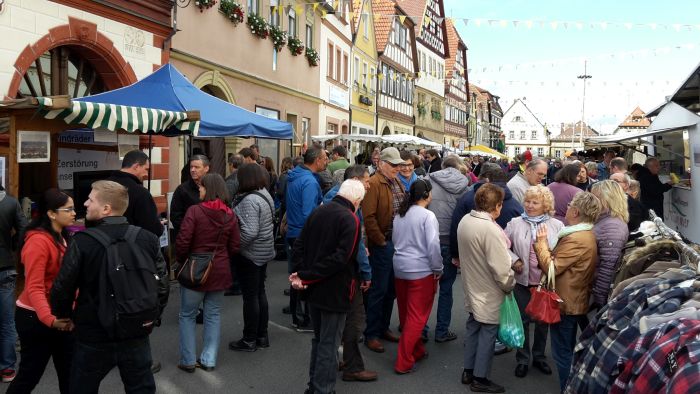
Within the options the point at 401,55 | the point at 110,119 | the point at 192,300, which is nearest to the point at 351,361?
the point at 192,300

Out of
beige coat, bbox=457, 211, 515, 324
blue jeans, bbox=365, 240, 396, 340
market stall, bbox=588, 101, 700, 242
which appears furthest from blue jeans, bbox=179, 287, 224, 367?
market stall, bbox=588, 101, 700, 242

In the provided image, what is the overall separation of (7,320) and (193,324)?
4.73 feet

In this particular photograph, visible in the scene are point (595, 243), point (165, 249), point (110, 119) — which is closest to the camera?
point (595, 243)

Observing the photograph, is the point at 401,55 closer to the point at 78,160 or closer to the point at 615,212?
the point at 78,160

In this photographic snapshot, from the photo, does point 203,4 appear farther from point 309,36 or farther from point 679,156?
point 679,156

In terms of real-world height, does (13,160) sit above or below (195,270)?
above

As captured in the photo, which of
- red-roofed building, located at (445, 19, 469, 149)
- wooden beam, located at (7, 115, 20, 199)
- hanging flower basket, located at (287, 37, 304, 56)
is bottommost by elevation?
wooden beam, located at (7, 115, 20, 199)

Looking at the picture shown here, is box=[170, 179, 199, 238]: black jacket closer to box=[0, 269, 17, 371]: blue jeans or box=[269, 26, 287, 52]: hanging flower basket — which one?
box=[0, 269, 17, 371]: blue jeans

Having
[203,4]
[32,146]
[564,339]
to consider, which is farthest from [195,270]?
[203,4]

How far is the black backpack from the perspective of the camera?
3430 millimetres

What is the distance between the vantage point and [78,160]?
28.4 ft

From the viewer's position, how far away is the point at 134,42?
10.5m

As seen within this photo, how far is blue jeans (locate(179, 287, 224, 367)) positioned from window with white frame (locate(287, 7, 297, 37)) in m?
13.9

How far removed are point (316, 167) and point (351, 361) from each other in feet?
7.55
